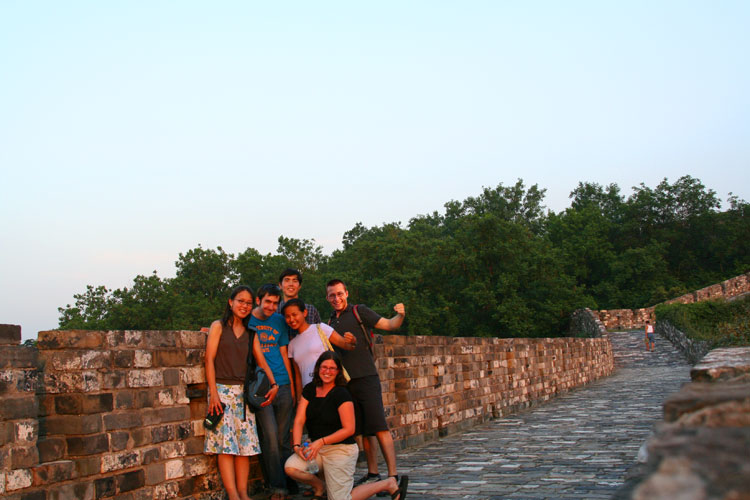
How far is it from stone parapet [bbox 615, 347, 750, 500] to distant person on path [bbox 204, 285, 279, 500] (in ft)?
14.7

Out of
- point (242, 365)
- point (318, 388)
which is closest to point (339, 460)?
point (318, 388)

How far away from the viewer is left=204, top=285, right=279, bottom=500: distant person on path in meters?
5.82

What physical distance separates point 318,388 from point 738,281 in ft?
166

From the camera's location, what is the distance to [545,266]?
38.6m

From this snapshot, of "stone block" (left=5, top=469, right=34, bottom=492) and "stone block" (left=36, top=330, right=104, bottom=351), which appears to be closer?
"stone block" (left=5, top=469, right=34, bottom=492)

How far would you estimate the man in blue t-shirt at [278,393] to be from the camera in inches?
243

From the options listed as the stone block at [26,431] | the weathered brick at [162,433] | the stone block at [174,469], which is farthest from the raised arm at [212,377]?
the stone block at [26,431]

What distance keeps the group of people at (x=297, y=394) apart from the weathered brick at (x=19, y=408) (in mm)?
1427

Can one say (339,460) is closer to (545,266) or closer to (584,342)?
(584,342)

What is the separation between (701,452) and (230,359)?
195 inches

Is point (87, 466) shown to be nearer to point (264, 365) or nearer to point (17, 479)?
point (17, 479)

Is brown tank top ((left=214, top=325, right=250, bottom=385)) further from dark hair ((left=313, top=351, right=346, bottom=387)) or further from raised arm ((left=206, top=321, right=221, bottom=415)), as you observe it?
dark hair ((left=313, top=351, right=346, bottom=387))

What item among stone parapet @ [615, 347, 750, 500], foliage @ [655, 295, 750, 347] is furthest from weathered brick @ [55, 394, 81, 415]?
foliage @ [655, 295, 750, 347]

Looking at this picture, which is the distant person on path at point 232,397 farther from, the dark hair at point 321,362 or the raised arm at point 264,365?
the dark hair at point 321,362
